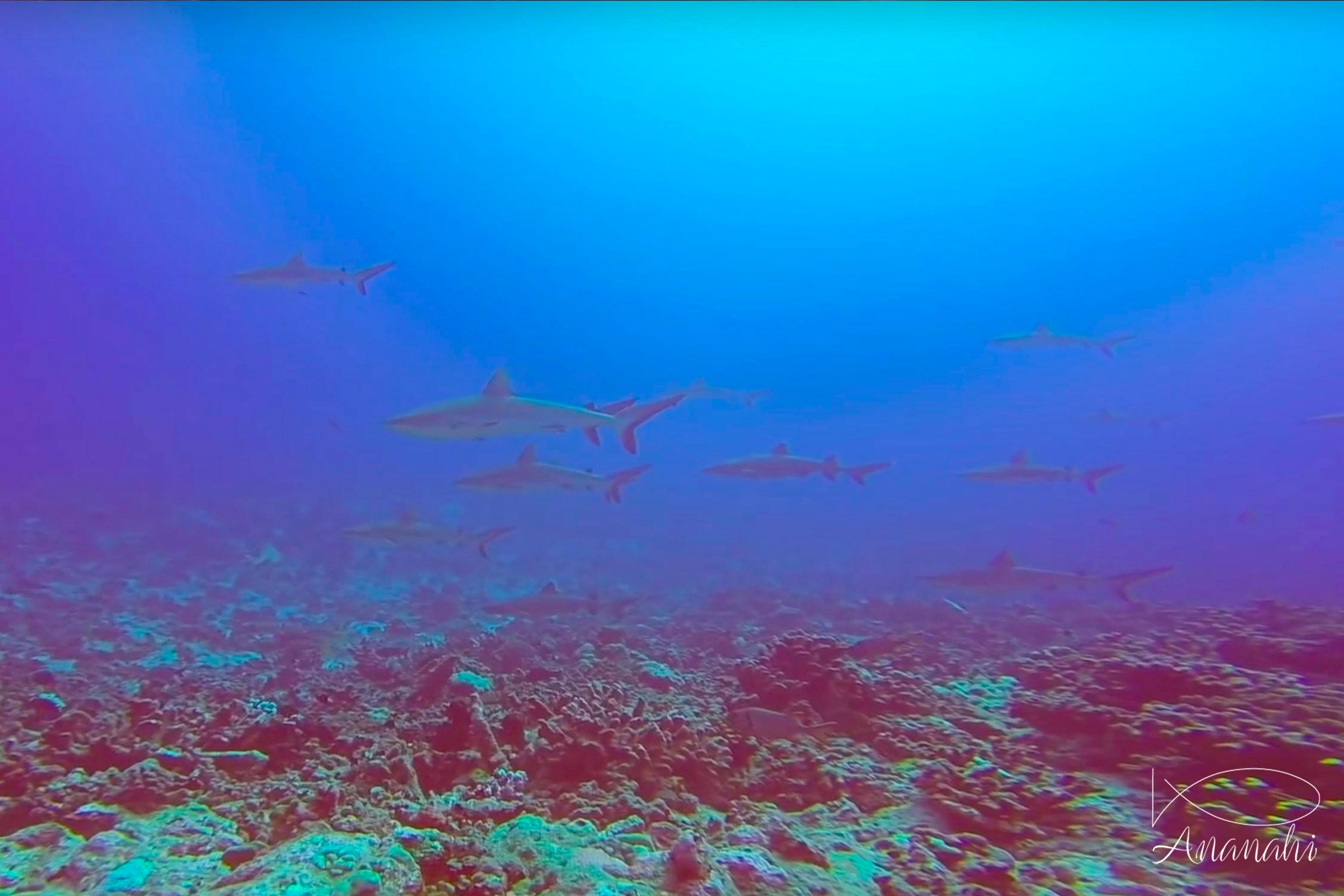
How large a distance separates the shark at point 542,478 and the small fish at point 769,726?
4.91 m

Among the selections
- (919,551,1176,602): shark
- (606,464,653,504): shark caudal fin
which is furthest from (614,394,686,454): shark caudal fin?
(919,551,1176,602): shark

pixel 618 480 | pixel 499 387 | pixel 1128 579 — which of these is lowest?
pixel 1128 579

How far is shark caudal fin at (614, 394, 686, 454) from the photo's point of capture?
9102 mm

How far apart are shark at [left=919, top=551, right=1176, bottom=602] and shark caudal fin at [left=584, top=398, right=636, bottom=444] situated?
6333 mm

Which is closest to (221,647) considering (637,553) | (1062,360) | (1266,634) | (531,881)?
(531,881)

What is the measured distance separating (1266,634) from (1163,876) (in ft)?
16.5

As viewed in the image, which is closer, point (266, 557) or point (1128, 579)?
point (1128, 579)

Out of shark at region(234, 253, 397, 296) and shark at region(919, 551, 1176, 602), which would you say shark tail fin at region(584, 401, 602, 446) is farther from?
shark at region(919, 551, 1176, 602)

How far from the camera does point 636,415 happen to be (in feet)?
30.2

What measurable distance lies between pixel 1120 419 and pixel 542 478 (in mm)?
21126

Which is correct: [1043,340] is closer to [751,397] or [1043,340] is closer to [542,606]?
[751,397]

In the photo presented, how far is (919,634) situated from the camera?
10234 millimetres

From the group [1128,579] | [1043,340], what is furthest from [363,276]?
[1043,340]

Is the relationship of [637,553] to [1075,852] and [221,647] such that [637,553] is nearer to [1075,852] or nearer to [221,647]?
[221,647]
